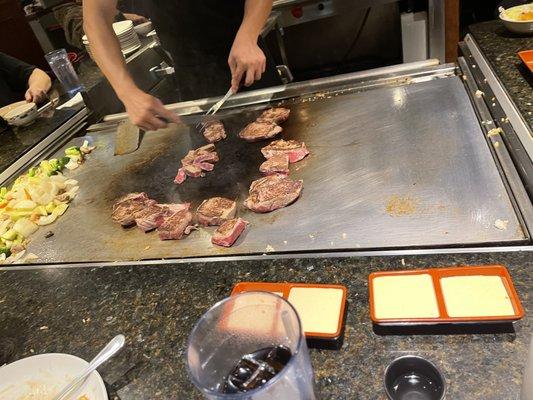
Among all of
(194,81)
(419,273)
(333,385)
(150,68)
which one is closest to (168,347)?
(333,385)

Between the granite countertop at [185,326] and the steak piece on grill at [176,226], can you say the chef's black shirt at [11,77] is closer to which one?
the granite countertop at [185,326]

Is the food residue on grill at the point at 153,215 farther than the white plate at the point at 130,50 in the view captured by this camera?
No

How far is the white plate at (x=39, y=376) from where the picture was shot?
130 centimetres

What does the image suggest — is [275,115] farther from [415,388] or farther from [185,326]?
[415,388]

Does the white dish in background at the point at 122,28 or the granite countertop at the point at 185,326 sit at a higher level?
the white dish in background at the point at 122,28

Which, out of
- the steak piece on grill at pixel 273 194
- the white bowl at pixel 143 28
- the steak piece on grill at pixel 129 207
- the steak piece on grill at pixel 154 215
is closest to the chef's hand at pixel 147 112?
the steak piece on grill at pixel 129 207

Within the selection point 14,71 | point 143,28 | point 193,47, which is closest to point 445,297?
point 193,47

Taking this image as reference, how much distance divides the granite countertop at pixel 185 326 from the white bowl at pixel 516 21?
5.20 ft

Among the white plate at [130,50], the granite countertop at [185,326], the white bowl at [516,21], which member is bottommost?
the granite countertop at [185,326]

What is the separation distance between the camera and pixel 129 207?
2.15 metres

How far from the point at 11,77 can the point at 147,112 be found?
316cm

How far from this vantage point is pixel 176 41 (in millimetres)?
3178

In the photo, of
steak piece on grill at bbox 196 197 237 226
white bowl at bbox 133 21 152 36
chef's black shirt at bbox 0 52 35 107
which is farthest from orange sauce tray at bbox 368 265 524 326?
chef's black shirt at bbox 0 52 35 107

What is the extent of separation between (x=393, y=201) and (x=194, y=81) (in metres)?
2.19
